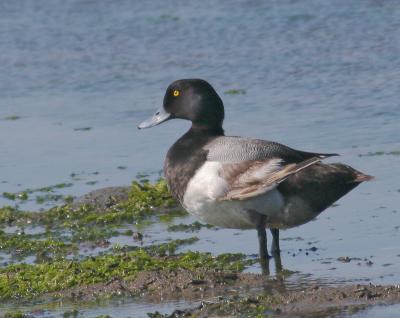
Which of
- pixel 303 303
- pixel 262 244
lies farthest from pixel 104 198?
pixel 303 303

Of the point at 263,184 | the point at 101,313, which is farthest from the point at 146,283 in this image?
the point at 263,184

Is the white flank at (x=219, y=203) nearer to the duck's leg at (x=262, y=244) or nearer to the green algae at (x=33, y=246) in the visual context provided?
the duck's leg at (x=262, y=244)

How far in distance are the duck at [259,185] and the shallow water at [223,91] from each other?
0.29 metres

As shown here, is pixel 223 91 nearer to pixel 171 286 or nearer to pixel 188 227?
pixel 188 227

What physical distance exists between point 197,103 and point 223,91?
4.19 m

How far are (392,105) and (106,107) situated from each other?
2.85 meters

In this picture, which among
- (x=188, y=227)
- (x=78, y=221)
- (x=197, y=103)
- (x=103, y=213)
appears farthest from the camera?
(x=103, y=213)

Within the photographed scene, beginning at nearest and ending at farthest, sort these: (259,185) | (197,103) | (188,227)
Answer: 1. (259,185)
2. (197,103)
3. (188,227)

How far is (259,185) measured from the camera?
7.70 m

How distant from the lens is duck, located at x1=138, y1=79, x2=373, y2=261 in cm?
773

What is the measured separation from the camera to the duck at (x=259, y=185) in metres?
7.73

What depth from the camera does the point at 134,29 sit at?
1570cm

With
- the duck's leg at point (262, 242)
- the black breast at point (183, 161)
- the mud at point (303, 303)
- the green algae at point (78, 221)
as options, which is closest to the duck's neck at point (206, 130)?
the black breast at point (183, 161)

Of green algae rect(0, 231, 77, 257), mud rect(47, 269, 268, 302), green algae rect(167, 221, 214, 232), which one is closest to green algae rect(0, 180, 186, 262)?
green algae rect(0, 231, 77, 257)
